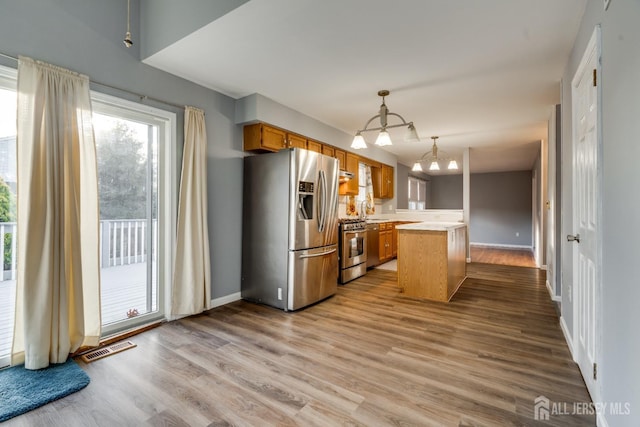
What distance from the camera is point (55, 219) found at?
2236 mm

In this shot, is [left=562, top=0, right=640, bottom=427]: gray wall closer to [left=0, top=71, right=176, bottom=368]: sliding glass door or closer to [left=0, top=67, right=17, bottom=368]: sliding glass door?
[left=0, top=71, right=176, bottom=368]: sliding glass door

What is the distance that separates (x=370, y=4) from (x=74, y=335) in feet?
10.8

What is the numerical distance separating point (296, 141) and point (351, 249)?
6.36 feet

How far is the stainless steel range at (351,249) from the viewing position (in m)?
4.75

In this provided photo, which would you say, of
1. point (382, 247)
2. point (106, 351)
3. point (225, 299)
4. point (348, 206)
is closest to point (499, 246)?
point (382, 247)

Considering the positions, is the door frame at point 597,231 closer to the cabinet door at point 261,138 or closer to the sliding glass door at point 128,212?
the cabinet door at point 261,138

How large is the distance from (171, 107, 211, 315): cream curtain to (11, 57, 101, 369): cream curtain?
0.76m

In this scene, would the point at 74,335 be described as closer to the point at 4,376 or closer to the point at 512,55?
the point at 4,376

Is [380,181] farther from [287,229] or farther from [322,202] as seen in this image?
[287,229]

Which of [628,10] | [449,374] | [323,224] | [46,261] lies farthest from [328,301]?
[628,10]

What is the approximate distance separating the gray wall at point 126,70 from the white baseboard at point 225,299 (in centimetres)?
7

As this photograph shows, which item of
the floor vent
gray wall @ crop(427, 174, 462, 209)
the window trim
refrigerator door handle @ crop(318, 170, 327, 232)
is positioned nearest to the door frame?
refrigerator door handle @ crop(318, 170, 327, 232)

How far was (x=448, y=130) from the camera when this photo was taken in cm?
531

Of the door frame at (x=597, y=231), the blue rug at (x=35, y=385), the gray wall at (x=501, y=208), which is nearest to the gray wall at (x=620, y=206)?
the door frame at (x=597, y=231)
